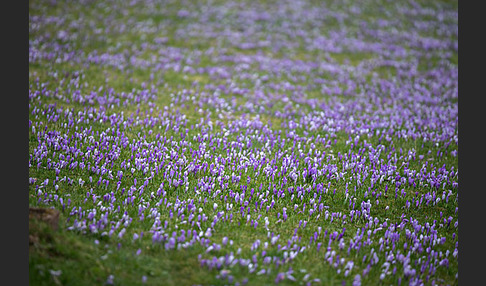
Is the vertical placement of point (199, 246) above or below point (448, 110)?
below

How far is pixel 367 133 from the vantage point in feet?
42.3

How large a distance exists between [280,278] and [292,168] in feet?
13.5

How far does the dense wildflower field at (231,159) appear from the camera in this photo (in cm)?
673

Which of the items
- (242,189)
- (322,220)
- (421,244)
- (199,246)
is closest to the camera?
(199,246)

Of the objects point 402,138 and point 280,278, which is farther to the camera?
point 402,138

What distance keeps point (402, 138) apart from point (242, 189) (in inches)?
268

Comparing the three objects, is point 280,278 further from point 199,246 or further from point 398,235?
point 398,235

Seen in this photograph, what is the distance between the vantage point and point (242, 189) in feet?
Result: 29.4

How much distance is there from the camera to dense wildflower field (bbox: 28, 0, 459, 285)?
673cm

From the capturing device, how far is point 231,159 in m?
10.2

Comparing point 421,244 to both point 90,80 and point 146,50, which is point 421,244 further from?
point 146,50

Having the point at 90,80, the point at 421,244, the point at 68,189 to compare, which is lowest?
the point at 421,244

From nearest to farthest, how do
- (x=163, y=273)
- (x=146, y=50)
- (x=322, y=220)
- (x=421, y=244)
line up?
(x=163, y=273)
(x=421, y=244)
(x=322, y=220)
(x=146, y=50)

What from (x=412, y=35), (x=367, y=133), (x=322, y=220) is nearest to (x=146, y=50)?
(x=367, y=133)
